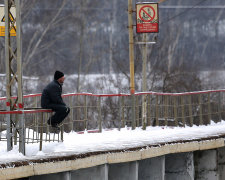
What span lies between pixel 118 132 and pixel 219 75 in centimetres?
3362

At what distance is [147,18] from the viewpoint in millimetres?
25406

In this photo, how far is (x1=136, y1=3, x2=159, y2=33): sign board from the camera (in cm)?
2506

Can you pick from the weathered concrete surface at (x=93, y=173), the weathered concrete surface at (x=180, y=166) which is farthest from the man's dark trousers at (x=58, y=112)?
the weathered concrete surface at (x=180, y=166)

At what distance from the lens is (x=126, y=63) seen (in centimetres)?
4900

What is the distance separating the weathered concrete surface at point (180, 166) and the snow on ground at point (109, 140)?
1.66 feet

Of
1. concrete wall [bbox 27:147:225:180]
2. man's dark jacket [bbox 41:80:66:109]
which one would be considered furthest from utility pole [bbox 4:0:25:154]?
concrete wall [bbox 27:147:225:180]

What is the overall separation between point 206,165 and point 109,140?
3200mm

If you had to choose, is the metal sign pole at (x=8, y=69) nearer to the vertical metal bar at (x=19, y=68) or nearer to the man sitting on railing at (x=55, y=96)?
the vertical metal bar at (x=19, y=68)

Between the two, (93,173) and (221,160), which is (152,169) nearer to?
(93,173)

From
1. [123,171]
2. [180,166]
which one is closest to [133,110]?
[180,166]

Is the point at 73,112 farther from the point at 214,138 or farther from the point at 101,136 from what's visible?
the point at 214,138

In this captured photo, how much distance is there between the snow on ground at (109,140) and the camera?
14.6m

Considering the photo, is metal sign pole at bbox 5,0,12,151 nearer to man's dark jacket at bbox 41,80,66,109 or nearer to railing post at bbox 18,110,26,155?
railing post at bbox 18,110,26,155

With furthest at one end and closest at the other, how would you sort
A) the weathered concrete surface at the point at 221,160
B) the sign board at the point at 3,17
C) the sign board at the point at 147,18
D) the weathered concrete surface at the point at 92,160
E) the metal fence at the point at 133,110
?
the sign board at the point at 147,18 → the metal fence at the point at 133,110 → the weathered concrete surface at the point at 221,160 → the sign board at the point at 3,17 → the weathered concrete surface at the point at 92,160
